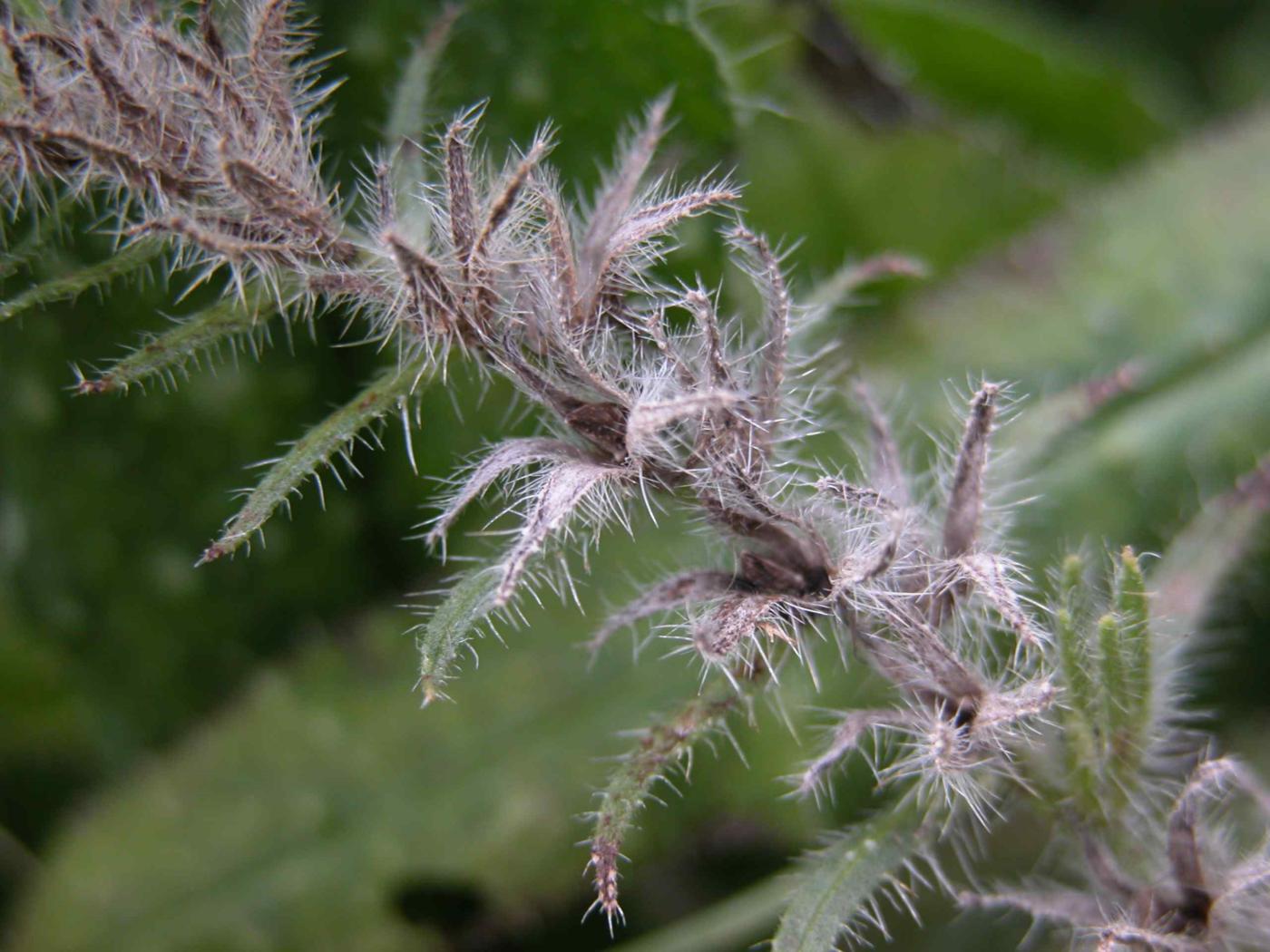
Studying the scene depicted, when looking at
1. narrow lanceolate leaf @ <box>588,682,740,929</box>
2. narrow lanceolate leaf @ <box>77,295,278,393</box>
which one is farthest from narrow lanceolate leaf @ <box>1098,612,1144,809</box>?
narrow lanceolate leaf @ <box>77,295,278,393</box>

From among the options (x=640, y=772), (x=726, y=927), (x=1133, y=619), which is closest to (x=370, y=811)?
(x=726, y=927)

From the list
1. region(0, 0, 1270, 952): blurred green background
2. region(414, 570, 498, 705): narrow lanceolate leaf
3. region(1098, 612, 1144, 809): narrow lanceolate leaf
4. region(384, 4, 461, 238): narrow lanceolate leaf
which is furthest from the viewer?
region(0, 0, 1270, 952): blurred green background

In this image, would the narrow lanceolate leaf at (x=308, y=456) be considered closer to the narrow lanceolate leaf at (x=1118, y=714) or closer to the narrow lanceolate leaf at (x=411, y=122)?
the narrow lanceolate leaf at (x=411, y=122)

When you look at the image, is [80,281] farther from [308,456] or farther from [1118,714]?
[1118,714]

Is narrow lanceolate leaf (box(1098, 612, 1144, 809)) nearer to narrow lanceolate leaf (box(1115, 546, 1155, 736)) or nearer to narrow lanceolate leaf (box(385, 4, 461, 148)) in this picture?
narrow lanceolate leaf (box(1115, 546, 1155, 736))

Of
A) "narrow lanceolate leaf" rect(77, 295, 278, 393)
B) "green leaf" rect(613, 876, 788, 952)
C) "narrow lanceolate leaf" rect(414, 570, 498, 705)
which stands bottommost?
"green leaf" rect(613, 876, 788, 952)

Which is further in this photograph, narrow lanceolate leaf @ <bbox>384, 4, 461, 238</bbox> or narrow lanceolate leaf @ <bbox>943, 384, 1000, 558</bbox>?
narrow lanceolate leaf @ <bbox>384, 4, 461, 238</bbox>
